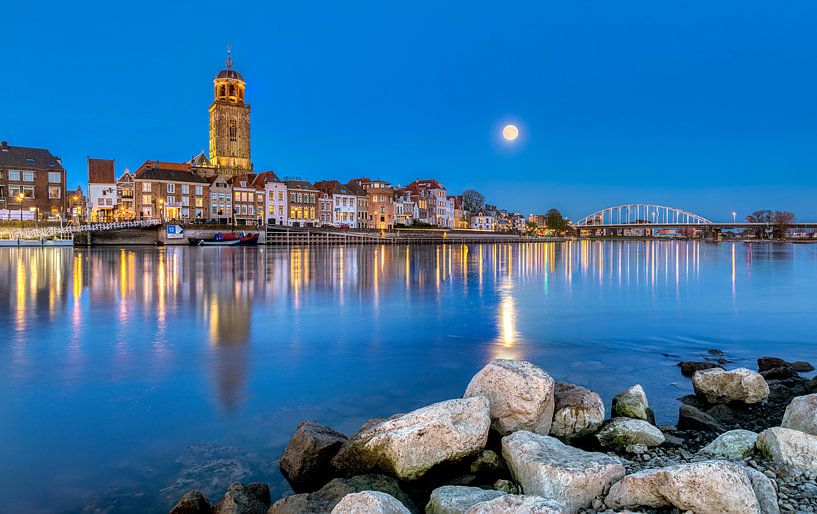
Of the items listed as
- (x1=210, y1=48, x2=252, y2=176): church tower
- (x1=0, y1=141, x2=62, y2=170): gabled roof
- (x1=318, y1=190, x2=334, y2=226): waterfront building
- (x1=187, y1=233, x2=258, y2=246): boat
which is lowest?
(x1=187, y1=233, x2=258, y2=246): boat

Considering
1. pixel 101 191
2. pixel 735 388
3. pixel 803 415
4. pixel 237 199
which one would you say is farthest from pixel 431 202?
pixel 803 415

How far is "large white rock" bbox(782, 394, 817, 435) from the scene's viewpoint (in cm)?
623

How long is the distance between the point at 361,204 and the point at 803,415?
100637 mm

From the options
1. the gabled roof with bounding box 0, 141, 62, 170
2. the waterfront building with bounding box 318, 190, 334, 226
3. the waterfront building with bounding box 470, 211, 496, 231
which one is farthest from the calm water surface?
the waterfront building with bounding box 470, 211, 496, 231

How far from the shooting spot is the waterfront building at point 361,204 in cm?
10480

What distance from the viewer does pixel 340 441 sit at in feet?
20.2

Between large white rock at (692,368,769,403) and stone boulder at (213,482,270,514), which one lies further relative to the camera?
large white rock at (692,368,769,403)

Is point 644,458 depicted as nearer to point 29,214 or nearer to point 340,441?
point 340,441

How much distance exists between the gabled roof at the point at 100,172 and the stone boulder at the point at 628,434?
111 m

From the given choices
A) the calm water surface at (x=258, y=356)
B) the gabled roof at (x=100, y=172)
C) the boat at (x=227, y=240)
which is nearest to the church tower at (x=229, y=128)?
the gabled roof at (x=100, y=172)

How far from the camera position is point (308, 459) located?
19.2ft

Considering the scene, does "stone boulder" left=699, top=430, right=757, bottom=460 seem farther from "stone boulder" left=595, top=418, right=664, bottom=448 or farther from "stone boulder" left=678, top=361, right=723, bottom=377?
"stone boulder" left=678, top=361, right=723, bottom=377

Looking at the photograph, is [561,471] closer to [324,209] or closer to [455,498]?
[455,498]

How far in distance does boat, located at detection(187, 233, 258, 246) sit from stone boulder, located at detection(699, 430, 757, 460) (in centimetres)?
7768
